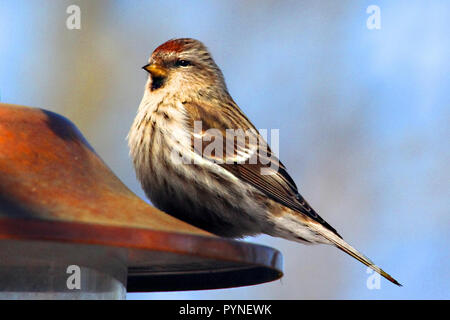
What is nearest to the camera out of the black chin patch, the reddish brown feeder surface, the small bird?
the reddish brown feeder surface

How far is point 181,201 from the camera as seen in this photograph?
324 cm

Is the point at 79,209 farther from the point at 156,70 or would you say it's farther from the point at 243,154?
the point at 156,70

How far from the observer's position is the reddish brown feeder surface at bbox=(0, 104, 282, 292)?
156 cm

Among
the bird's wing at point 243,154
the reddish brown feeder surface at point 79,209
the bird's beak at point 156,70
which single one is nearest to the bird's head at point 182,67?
the bird's beak at point 156,70

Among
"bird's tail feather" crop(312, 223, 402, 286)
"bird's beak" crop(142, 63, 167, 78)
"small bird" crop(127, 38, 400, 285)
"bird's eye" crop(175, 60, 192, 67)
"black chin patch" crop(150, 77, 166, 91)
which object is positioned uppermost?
"bird's eye" crop(175, 60, 192, 67)

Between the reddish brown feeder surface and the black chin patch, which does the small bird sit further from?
the reddish brown feeder surface

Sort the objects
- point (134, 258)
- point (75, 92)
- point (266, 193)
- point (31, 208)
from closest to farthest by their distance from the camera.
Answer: point (31, 208)
point (134, 258)
point (266, 193)
point (75, 92)

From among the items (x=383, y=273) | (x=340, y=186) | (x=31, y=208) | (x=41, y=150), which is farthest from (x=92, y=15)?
(x=31, y=208)

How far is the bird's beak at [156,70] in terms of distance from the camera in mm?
3965

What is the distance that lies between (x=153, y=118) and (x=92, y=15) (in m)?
2.57

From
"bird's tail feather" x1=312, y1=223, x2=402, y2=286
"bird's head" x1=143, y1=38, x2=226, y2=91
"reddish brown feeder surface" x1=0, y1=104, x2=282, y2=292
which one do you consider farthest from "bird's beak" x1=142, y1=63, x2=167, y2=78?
"reddish brown feeder surface" x1=0, y1=104, x2=282, y2=292

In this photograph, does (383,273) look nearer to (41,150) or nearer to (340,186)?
(41,150)

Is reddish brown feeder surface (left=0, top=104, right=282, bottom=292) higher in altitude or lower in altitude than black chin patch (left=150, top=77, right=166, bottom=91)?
lower

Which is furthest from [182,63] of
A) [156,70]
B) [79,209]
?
[79,209]
